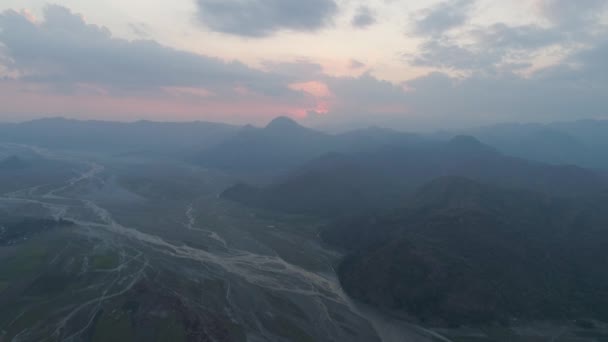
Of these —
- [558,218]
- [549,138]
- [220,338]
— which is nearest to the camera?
[220,338]

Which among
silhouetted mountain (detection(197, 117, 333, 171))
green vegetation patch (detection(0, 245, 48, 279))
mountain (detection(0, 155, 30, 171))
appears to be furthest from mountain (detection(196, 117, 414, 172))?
green vegetation patch (detection(0, 245, 48, 279))

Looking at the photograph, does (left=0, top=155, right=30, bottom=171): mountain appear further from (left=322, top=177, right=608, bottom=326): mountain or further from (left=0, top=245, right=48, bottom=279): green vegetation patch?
(left=322, top=177, right=608, bottom=326): mountain

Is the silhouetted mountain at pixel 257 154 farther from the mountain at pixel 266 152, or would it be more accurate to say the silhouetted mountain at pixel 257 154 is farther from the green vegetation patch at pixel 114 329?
the green vegetation patch at pixel 114 329

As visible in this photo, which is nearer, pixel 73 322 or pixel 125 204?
pixel 73 322

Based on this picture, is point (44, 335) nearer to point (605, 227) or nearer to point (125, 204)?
point (125, 204)

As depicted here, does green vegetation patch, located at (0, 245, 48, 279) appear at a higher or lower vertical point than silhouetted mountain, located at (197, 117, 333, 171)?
lower

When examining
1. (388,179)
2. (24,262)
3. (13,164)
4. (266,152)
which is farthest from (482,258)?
(13,164)

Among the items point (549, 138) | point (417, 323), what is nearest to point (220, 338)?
point (417, 323)
